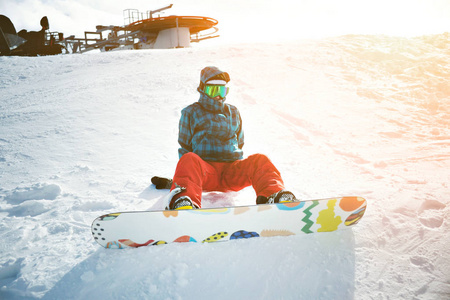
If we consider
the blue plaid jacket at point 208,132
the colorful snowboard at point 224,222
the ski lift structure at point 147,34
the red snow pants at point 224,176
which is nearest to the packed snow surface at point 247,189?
the colorful snowboard at point 224,222

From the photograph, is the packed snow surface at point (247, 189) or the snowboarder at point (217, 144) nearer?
the packed snow surface at point (247, 189)

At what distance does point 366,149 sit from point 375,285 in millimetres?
2680

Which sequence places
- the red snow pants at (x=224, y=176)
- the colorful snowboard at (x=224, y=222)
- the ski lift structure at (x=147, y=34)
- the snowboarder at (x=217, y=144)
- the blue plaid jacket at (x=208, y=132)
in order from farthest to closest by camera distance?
1. the ski lift structure at (x=147, y=34)
2. the blue plaid jacket at (x=208, y=132)
3. the snowboarder at (x=217, y=144)
4. the red snow pants at (x=224, y=176)
5. the colorful snowboard at (x=224, y=222)

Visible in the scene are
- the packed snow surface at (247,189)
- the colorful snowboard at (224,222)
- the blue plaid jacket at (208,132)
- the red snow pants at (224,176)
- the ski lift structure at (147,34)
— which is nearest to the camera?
the packed snow surface at (247,189)

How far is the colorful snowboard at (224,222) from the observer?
1518 millimetres

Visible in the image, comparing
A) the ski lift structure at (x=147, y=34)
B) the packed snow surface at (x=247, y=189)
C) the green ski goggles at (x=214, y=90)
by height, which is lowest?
the packed snow surface at (x=247, y=189)

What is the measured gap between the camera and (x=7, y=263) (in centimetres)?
144

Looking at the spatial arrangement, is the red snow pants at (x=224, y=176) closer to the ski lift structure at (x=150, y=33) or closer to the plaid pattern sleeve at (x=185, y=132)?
the plaid pattern sleeve at (x=185, y=132)

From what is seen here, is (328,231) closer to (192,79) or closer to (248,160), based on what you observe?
(248,160)

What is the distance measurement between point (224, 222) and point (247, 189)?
99 cm

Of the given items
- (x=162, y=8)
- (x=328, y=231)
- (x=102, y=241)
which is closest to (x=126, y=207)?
(x=102, y=241)

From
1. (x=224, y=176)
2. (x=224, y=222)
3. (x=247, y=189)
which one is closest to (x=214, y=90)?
(x=224, y=176)

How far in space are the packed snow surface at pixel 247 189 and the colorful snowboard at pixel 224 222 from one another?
63mm

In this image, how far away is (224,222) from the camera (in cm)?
160
